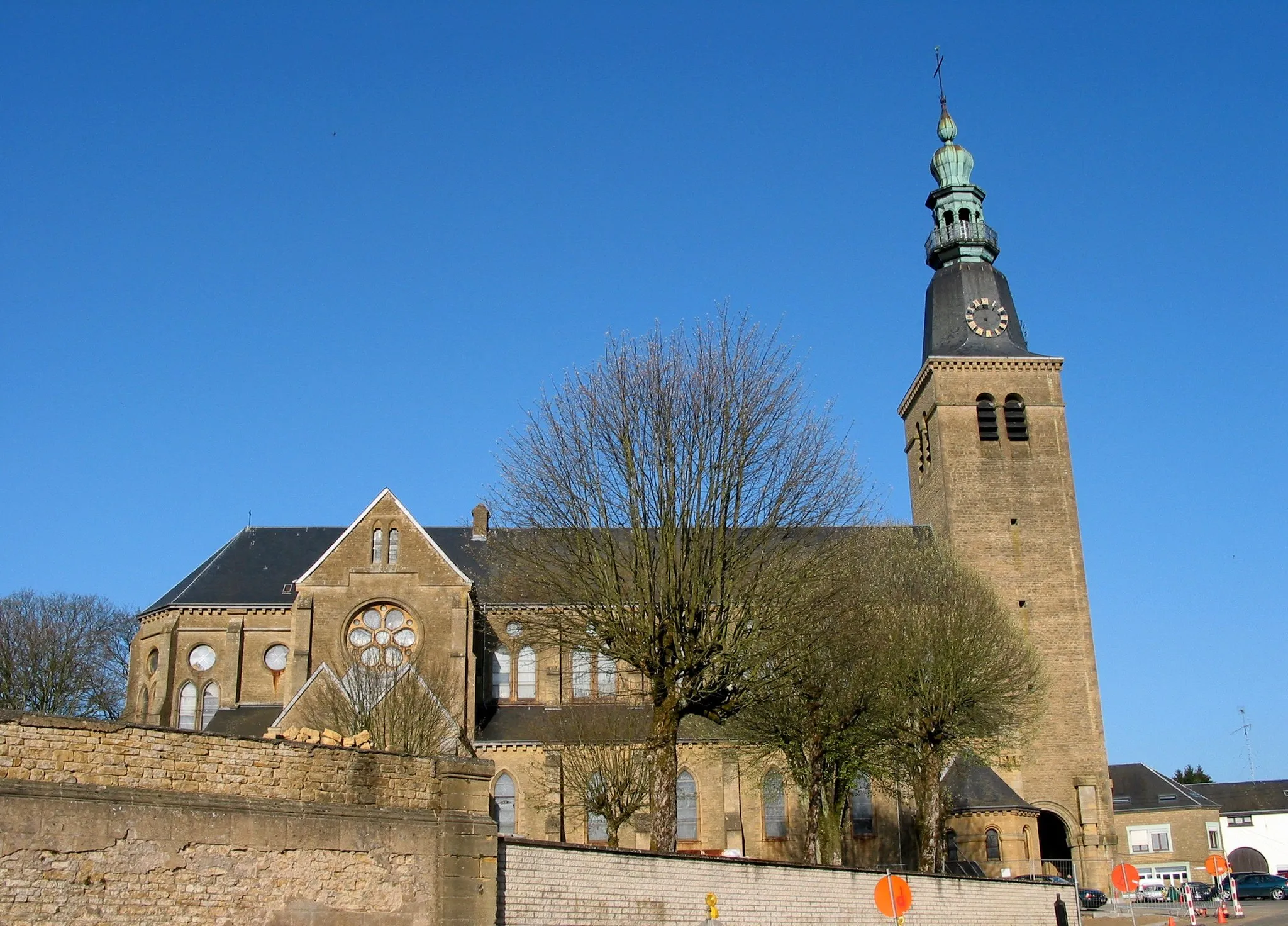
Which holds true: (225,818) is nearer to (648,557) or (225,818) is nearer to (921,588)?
(648,557)

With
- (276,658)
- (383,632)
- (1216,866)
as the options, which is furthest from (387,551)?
(1216,866)

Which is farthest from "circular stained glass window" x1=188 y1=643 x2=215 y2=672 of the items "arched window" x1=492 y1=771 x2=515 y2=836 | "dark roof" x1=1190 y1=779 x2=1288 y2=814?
"dark roof" x1=1190 y1=779 x2=1288 y2=814

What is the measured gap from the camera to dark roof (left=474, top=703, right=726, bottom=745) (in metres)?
34.8

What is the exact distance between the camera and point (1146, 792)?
209ft

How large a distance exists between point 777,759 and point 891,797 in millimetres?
4598

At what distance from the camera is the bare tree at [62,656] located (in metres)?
49.3

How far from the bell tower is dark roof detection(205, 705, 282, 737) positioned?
24.9 m

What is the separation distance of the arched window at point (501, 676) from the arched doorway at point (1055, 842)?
64.2 ft

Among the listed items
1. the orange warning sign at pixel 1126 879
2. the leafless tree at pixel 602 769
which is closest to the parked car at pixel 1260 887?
the orange warning sign at pixel 1126 879

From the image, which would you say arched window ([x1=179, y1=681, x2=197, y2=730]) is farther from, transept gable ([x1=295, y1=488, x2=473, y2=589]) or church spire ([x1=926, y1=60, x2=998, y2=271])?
church spire ([x1=926, y1=60, x2=998, y2=271])

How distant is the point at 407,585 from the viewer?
39.4 metres

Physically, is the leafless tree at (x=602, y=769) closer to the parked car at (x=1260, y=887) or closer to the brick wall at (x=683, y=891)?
the brick wall at (x=683, y=891)

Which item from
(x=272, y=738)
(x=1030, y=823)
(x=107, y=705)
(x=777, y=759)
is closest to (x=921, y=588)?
(x=777, y=759)

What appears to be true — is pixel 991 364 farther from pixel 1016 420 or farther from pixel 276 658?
pixel 276 658
